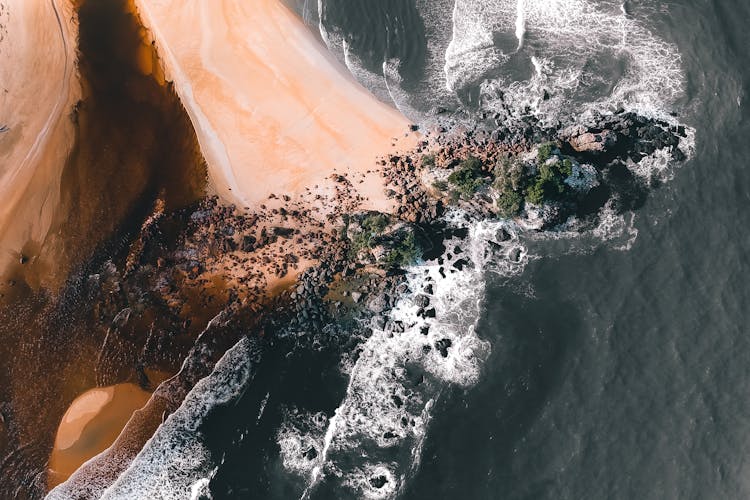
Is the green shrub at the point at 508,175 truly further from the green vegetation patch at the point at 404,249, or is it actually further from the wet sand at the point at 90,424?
the wet sand at the point at 90,424

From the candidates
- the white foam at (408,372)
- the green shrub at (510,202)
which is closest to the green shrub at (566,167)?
the green shrub at (510,202)

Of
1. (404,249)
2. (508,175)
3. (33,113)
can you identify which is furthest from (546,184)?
(33,113)

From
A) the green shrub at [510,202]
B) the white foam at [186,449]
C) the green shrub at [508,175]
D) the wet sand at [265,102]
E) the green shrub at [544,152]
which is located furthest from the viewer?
the wet sand at [265,102]

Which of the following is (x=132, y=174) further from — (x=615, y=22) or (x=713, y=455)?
(x=713, y=455)

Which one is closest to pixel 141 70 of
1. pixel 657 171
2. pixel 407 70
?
pixel 407 70

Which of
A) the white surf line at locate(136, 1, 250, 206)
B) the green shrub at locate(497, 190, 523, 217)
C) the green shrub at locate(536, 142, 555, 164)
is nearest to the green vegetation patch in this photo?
the green shrub at locate(497, 190, 523, 217)

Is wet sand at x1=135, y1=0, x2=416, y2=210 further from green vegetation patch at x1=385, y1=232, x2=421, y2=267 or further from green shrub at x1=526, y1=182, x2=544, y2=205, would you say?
green shrub at x1=526, y1=182, x2=544, y2=205
